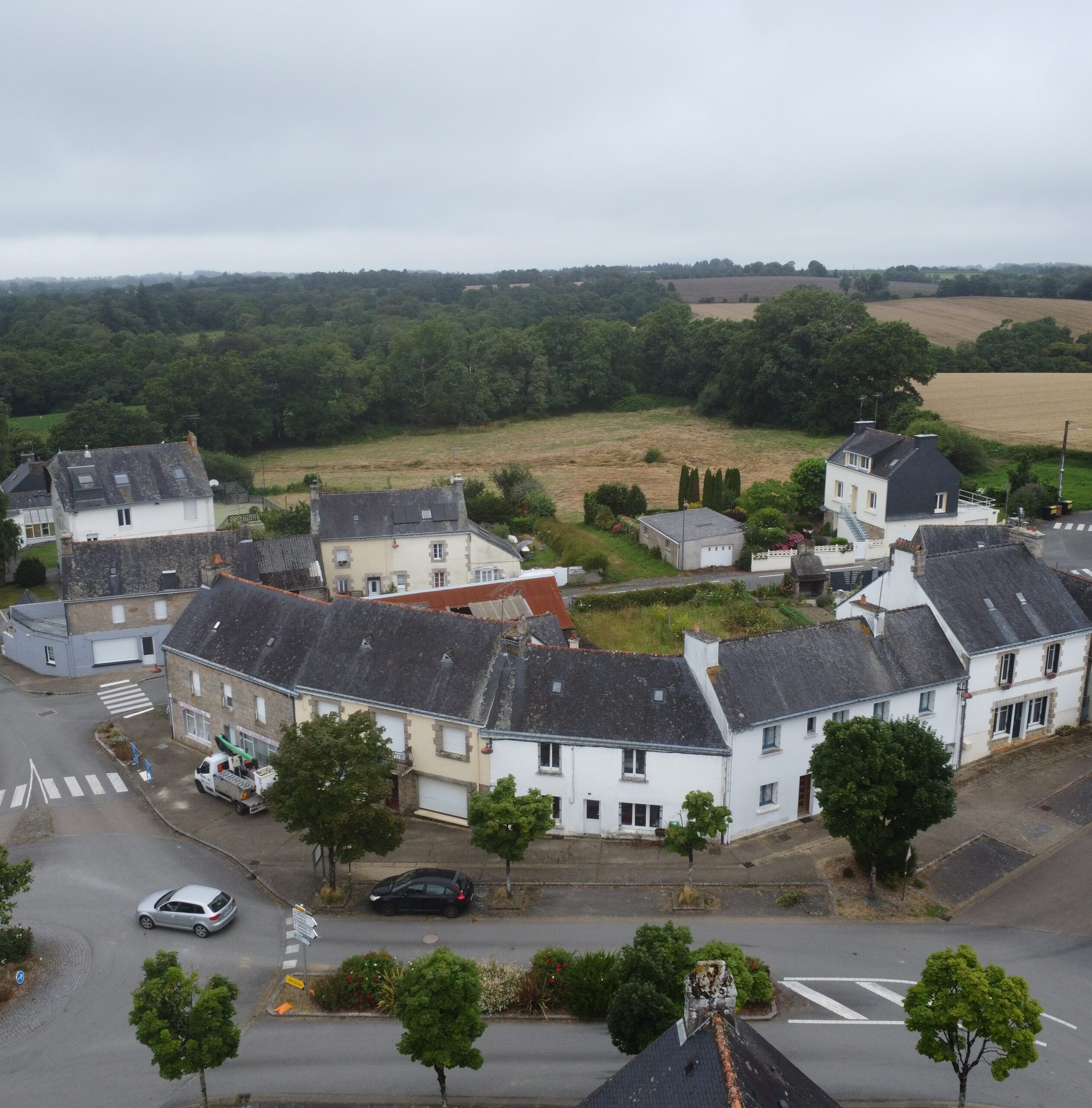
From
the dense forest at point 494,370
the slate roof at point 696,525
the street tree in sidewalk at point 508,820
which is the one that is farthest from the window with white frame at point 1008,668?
the dense forest at point 494,370

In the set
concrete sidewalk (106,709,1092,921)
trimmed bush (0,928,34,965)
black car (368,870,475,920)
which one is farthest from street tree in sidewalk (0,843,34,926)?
black car (368,870,475,920)

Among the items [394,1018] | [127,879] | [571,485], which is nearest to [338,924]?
[394,1018]

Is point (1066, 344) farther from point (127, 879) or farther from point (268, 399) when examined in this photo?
point (127, 879)

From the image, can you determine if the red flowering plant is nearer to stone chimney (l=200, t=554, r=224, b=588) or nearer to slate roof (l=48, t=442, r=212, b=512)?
stone chimney (l=200, t=554, r=224, b=588)

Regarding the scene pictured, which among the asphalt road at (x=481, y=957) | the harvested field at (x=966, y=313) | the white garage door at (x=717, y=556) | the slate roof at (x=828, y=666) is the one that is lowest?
the asphalt road at (x=481, y=957)

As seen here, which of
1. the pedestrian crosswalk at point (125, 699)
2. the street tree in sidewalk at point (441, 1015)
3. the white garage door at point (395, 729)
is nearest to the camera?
the street tree in sidewalk at point (441, 1015)

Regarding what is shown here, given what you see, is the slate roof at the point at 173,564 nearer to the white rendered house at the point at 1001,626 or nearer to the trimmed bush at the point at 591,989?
the white rendered house at the point at 1001,626
